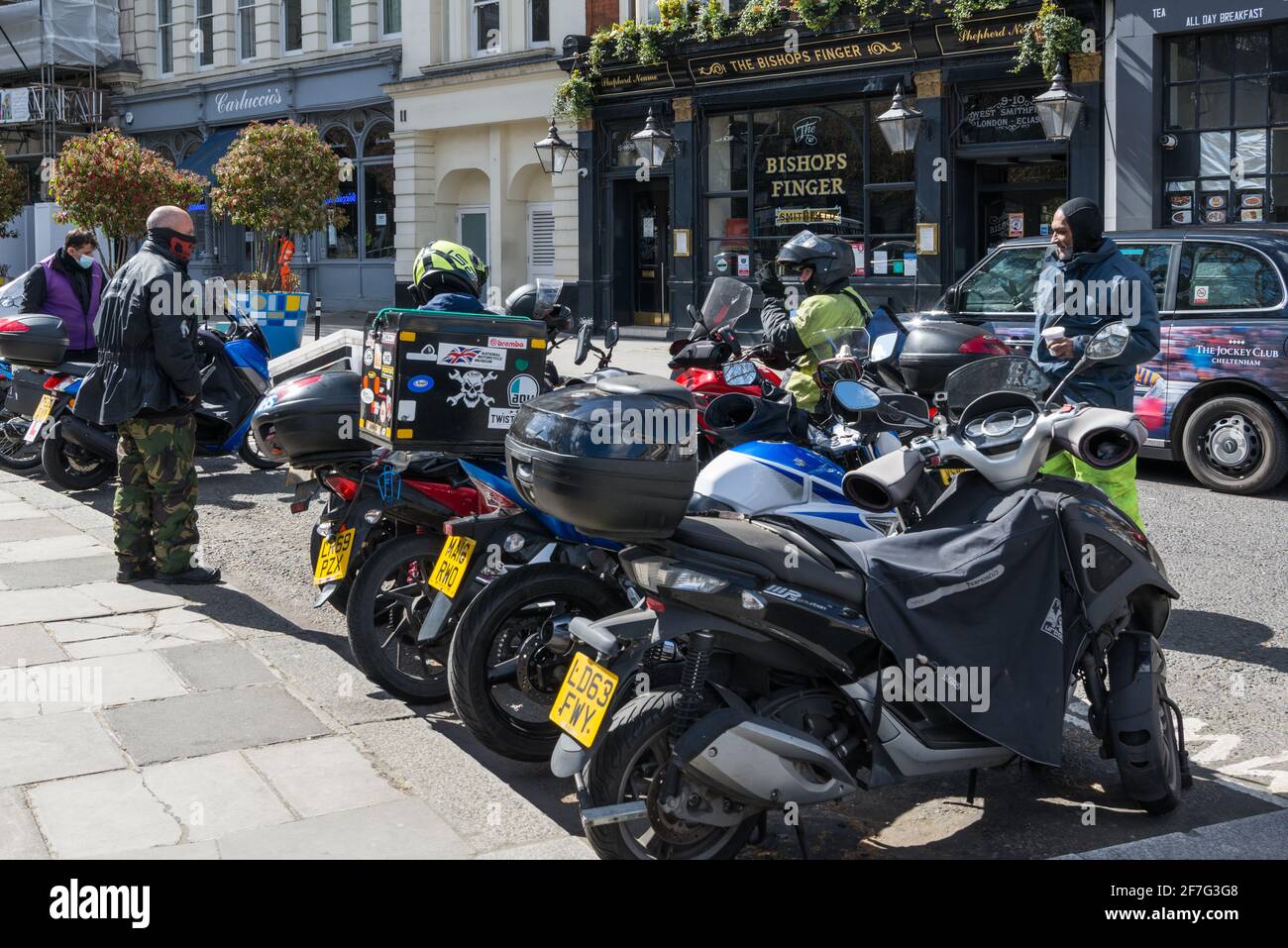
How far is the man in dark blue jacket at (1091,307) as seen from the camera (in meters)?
6.33

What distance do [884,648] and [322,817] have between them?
181cm

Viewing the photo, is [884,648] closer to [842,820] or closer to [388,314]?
[842,820]

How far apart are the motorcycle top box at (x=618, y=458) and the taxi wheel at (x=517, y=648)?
2.27 feet

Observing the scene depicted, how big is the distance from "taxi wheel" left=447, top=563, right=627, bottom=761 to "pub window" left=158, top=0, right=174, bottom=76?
31385 millimetres

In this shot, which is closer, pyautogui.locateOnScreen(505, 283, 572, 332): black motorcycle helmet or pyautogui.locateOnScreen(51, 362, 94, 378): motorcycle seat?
pyautogui.locateOnScreen(505, 283, 572, 332): black motorcycle helmet

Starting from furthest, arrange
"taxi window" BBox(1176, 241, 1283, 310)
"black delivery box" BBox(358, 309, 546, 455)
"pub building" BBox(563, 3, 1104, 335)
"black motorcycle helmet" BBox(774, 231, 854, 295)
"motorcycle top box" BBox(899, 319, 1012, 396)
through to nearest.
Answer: "pub building" BBox(563, 3, 1104, 335) → "taxi window" BBox(1176, 241, 1283, 310) → "motorcycle top box" BBox(899, 319, 1012, 396) → "black motorcycle helmet" BBox(774, 231, 854, 295) → "black delivery box" BBox(358, 309, 546, 455)

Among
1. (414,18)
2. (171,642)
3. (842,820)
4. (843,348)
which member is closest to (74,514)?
(171,642)

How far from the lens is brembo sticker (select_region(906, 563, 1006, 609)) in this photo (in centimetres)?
385

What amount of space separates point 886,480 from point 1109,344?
3.38ft

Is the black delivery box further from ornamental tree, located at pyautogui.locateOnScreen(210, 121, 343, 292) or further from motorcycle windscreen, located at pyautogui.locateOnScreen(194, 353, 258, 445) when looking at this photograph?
ornamental tree, located at pyautogui.locateOnScreen(210, 121, 343, 292)

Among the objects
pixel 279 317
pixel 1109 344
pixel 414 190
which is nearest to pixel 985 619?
pixel 1109 344

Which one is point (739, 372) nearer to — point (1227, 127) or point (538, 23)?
point (1227, 127)

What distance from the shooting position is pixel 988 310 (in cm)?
1095

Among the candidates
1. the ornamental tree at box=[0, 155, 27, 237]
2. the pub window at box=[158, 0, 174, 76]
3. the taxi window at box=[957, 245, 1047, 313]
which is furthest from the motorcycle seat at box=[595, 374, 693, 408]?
the ornamental tree at box=[0, 155, 27, 237]
